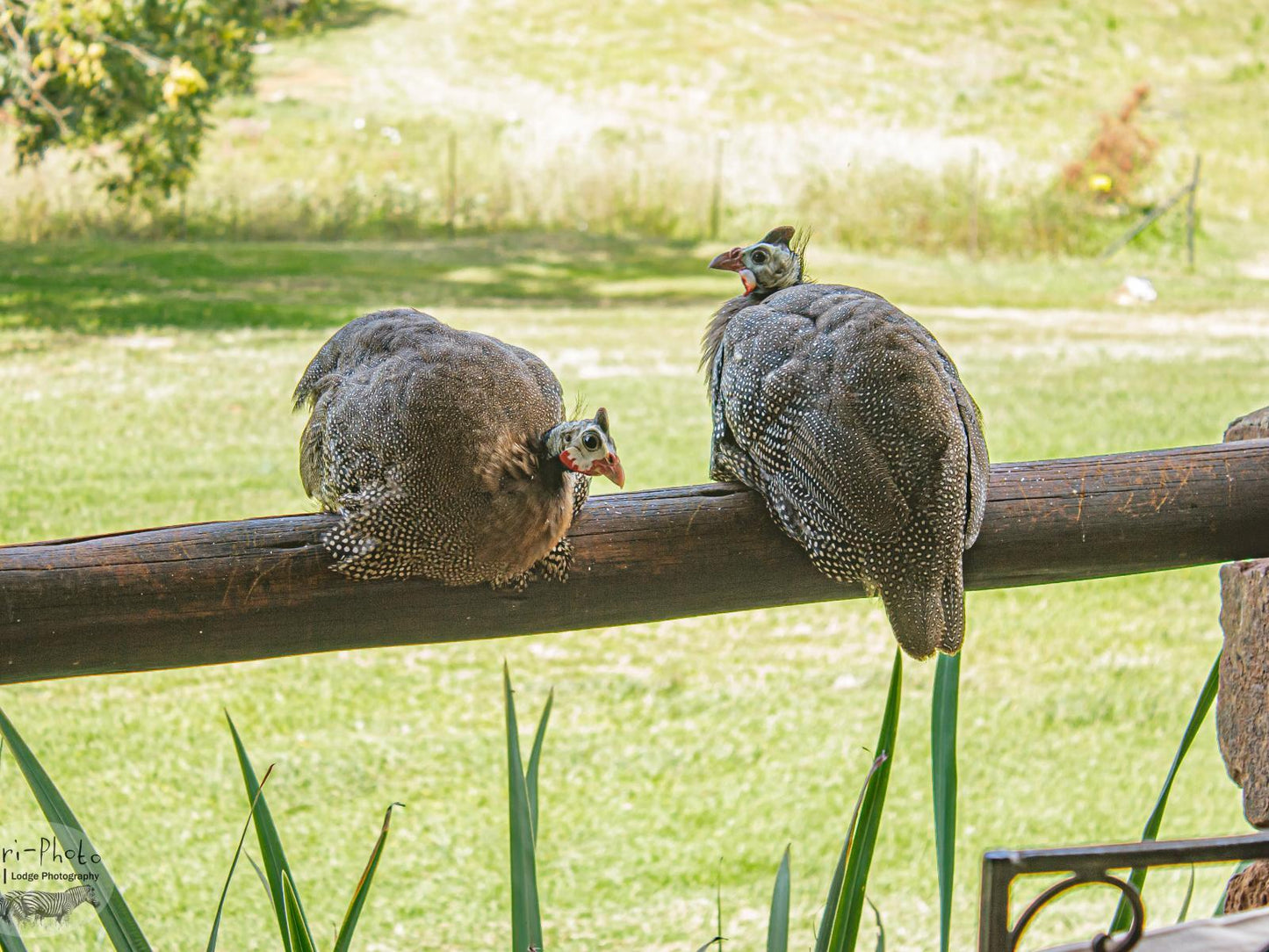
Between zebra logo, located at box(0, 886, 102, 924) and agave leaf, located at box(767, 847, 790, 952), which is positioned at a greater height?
agave leaf, located at box(767, 847, 790, 952)

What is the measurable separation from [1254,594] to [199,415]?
15.8 feet

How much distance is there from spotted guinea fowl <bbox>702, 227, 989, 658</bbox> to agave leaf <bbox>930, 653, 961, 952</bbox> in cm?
5

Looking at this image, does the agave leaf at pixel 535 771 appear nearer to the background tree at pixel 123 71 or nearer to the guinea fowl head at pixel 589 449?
the guinea fowl head at pixel 589 449

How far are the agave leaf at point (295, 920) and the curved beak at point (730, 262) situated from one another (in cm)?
86

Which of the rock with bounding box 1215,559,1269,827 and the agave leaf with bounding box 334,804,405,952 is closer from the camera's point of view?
the agave leaf with bounding box 334,804,405,952

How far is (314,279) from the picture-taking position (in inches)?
311

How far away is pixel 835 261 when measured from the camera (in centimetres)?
888

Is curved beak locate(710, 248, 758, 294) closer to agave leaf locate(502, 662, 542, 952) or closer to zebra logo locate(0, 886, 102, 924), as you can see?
agave leaf locate(502, 662, 542, 952)

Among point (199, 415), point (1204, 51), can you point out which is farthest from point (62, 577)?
point (1204, 51)

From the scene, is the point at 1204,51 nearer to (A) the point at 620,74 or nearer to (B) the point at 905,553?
(A) the point at 620,74

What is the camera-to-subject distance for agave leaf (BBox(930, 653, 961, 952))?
1.08 meters

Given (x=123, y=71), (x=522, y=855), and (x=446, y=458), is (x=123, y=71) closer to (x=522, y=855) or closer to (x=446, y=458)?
(x=446, y=458)

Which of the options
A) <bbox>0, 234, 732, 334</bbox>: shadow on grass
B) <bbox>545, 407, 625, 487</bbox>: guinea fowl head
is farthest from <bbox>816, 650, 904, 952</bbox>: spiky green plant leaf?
<bbox>0, 234, 732, 334</bbox>: shadow on grass

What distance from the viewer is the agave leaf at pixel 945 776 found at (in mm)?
1079
